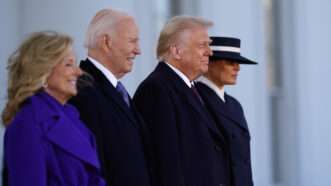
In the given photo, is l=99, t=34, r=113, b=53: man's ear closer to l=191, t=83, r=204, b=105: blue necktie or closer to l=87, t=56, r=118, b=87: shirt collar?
l=87, t=56, r=118, b=87: shirt collar

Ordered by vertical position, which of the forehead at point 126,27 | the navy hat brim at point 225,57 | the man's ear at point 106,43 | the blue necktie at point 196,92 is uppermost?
the forehead at point 126,27

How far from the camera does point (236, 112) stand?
18.8ft

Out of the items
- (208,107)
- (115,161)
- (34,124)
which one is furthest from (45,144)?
(208,107)

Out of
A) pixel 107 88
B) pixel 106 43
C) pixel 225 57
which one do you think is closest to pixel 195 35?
pixel 225 57

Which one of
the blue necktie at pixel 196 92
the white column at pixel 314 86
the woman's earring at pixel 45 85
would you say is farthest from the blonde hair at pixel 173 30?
the white column at pixel 314 86

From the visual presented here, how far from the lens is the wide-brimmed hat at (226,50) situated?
5.67 meters

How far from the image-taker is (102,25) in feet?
15.3

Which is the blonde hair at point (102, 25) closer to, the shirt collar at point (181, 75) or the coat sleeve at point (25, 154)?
the shirt collar at point (181, 75)

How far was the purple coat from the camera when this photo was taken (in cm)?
387

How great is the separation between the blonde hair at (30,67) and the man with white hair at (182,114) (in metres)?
0.95

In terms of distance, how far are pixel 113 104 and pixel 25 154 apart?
2.48 feet

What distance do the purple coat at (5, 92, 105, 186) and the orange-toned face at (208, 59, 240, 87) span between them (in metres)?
1.67

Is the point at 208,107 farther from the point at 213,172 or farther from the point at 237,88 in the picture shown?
the point at 237,88

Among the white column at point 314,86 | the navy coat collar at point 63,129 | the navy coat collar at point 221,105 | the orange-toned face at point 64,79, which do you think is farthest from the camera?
the white column at point 314,86
